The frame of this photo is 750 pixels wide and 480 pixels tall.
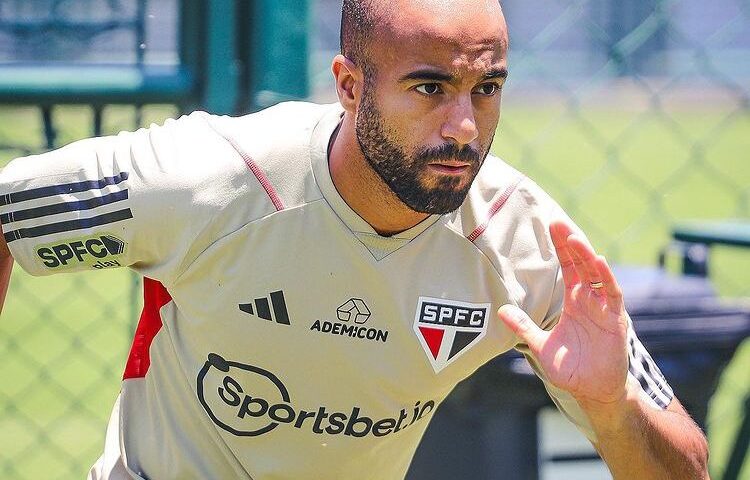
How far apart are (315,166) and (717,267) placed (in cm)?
523

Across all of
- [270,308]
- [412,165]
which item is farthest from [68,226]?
[412,165]

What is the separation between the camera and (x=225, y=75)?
3.55 m

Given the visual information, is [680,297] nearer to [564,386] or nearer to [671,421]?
[671,421]

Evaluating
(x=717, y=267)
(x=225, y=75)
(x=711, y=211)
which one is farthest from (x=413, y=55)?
(x=711, y=211)

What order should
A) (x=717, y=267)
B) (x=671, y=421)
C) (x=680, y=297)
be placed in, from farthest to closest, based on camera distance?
(x=717, y=267) → (x=680, y=297) → (x=671, y=421)

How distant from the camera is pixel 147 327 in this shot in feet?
9.25

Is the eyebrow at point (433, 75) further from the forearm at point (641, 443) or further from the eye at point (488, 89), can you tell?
the forearm at point (641, 443)

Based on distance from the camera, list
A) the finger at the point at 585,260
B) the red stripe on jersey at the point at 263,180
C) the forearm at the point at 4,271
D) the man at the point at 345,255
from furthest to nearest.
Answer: the forearm at the point at 4,271 < the red stripe on jersey at the point at 263,180 < the man at the point at 345,255 < the finger at the point at 585,260

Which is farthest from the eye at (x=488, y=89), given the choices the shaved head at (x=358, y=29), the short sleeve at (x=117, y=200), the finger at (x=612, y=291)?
the short sleeve at (x=117, y=200)

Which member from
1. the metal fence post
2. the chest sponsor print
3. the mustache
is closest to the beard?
the mustache

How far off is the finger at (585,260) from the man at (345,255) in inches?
0.7

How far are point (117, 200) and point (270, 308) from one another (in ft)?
1.17

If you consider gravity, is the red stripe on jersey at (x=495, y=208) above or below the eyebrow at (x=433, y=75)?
below

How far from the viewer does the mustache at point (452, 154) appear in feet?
8.07
